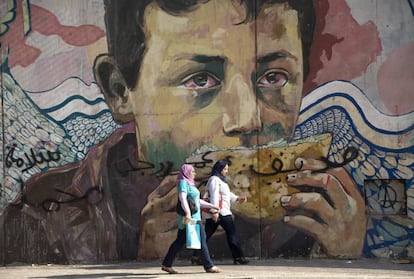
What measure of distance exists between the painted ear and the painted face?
14 centimetres

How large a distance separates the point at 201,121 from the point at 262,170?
1220 millimetres

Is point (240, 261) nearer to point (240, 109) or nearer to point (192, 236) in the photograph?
point (192, 236)

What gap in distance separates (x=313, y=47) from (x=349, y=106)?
1.08 m

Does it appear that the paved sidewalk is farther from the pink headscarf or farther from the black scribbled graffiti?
the black scribbled graffiti

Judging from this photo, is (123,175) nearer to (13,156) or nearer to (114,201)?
(114,201)

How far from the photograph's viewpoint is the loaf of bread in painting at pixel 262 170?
49.6ft

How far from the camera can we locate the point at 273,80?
49.9 ft

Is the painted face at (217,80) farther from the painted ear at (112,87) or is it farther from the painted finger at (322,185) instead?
the painted finger at (322,185)

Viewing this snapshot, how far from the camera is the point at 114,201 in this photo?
595 inches

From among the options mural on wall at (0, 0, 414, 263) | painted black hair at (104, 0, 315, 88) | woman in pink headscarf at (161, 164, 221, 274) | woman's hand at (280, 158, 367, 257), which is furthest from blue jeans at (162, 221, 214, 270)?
painted black hair at (104, 0, 315, 88)

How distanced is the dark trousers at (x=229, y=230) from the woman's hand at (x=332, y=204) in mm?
1047

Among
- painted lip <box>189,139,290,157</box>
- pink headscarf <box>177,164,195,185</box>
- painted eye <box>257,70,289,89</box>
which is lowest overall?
pink headscarf <box>177,164,195,185</box>

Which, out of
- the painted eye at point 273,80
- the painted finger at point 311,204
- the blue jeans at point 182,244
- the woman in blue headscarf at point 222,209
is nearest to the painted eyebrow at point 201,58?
the painted eye at point 273,80

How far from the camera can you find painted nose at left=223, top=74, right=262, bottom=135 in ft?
49.8
